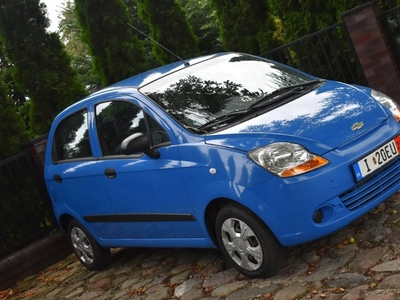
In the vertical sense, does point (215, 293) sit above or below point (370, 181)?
below

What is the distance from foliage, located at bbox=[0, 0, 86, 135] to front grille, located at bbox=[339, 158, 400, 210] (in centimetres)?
703

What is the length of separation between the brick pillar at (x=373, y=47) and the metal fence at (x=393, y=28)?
0.11 meters

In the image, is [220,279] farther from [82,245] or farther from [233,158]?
[82,245]

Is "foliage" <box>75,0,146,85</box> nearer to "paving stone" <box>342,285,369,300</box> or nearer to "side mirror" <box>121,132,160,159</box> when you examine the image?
"side mirror" <box>121,132,160,159</box>

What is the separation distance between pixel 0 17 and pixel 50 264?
465 centimetres

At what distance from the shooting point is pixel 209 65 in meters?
5.93

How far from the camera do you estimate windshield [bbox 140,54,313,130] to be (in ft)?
17.3

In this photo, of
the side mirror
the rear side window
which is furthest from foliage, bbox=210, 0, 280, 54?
the side mirror

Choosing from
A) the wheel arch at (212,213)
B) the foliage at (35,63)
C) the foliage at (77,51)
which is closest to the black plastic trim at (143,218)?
the wheel arch at (212,213)

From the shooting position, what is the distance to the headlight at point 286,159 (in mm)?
4461

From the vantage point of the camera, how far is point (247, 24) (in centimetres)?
1127

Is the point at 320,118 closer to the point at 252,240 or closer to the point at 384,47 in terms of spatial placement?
the point at 252,240

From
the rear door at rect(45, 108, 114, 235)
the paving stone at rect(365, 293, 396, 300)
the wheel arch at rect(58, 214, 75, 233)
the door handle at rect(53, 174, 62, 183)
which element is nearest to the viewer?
the paving stone at rect(365, 293, 396, 300)

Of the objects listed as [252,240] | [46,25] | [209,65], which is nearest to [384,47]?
[209,65]
